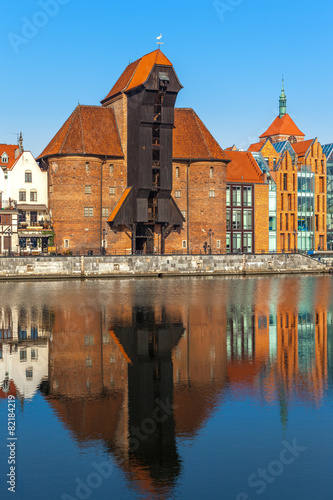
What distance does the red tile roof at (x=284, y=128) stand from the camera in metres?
164

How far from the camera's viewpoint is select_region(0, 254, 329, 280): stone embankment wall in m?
82.1

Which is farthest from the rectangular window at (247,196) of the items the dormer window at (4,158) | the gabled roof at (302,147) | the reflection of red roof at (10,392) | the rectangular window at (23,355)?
the reflection of red roof at (10,392)

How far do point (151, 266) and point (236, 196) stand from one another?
87.3ft

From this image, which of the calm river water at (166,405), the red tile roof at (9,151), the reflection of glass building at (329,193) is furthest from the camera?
the reflection of glass building at (329,193)

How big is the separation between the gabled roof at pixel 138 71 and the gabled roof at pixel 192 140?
9825 mm

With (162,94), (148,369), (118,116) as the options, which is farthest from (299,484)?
(118,116)

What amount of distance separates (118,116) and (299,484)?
274 ft

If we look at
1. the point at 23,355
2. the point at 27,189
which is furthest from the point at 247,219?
the point at 23,355

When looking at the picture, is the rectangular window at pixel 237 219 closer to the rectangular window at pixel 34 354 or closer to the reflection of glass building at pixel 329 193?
the reflection of glass building at pixel 329 193

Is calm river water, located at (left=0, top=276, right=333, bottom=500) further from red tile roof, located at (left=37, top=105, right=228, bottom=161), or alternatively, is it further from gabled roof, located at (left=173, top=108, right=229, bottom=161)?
gabled roof, located at (left=173, top=108, right=229, bottom=161)

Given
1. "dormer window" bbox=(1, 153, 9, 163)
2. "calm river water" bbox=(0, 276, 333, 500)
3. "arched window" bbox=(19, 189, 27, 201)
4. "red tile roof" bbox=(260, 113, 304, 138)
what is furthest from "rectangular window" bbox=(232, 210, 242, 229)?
"calm river water" bbox=(0, 276, 333, 500)

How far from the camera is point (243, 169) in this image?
365ft

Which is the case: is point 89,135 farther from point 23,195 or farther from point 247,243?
point 247,243

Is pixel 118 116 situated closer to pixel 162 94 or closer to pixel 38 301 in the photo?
pixel 162 94
